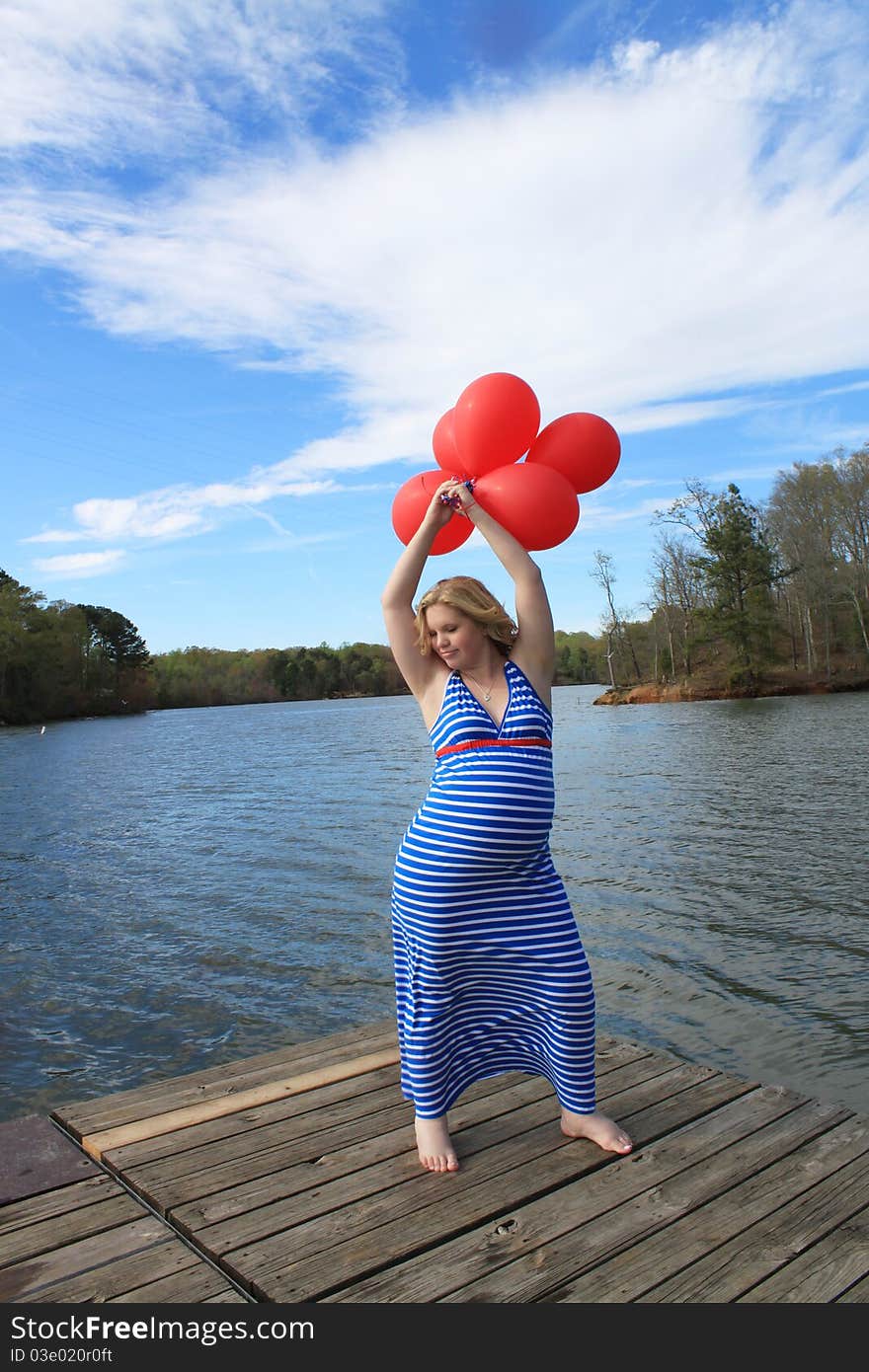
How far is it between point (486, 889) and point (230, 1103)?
4.82 feet

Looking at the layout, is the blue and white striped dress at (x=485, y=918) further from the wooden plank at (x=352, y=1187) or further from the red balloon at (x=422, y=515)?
the red balloon at (x=422, y=515)

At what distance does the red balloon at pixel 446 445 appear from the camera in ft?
11.9

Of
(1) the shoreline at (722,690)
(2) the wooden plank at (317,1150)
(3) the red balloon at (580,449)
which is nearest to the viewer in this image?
(2) the wooden plank at (317,1150)

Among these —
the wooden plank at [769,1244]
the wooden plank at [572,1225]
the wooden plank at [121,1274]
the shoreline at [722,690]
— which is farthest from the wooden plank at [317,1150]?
the shoreline at [722,690]

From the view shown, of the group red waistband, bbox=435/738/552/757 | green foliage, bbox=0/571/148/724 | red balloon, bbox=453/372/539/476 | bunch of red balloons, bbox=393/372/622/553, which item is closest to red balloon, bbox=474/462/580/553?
bunch of red balloons, bbox=393/372/622/553

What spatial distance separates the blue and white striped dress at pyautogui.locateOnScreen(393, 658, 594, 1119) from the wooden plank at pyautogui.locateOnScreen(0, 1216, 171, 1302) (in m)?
0.90

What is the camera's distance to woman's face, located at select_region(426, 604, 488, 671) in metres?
3.25

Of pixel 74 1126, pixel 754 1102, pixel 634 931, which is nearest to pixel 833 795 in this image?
pixel 634 931

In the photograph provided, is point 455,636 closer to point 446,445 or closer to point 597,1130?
point 446,445

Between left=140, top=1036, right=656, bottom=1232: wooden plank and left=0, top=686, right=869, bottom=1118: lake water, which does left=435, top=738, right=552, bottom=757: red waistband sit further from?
left=0, top=686, right=869, bottom=1118: lake water

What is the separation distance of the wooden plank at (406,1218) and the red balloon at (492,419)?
238 cm

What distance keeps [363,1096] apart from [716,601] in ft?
181

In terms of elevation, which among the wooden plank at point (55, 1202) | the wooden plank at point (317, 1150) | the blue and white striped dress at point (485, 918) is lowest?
the wooden plank at point (317, 1150)

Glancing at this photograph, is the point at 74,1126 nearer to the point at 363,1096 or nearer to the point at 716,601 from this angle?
the point at 363,1096
